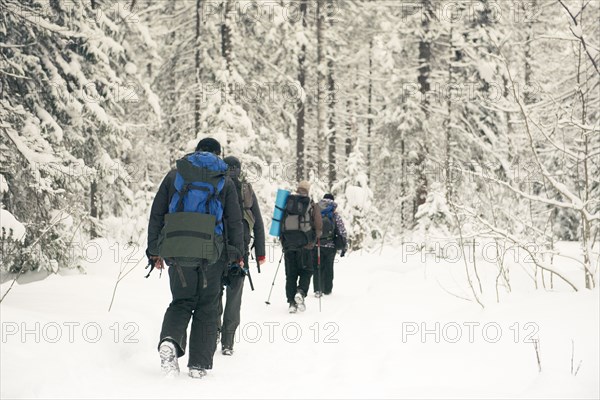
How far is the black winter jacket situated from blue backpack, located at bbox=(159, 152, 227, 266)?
95mm

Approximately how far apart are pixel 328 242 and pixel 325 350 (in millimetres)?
4848

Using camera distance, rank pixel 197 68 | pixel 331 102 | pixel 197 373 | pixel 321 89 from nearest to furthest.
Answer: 1. pixel 197 373
2. pixel 197 68
3. pixel 321 89
4. pixel 331 102

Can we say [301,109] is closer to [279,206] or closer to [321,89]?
[321,89]

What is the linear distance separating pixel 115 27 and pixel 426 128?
40.0 ft

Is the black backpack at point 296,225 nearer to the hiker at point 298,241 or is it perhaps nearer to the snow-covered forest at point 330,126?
the hiker at point 298,241

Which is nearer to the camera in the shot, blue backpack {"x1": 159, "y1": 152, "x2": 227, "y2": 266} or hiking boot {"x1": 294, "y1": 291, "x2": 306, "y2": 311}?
blue backpack {"x1": 159, "y1": 152, "x2": 227, "y2": 266}

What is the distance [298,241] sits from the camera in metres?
9.86

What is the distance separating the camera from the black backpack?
9.88 metres

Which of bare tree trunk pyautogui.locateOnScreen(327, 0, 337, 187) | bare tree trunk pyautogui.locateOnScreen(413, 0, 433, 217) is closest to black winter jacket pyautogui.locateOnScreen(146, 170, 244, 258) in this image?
bare tree trunk pyautogui.locateOnScreen(413, 0, 433, 217)

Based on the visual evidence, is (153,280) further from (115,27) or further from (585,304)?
(585,304)
